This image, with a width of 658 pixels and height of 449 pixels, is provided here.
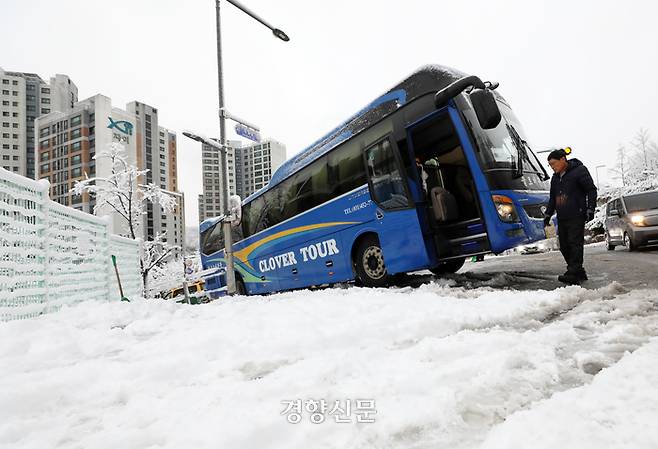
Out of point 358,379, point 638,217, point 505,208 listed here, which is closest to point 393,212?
point 505,208

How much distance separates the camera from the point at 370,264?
7.02 meters

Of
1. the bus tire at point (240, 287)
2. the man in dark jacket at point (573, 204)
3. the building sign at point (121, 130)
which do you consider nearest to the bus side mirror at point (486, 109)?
the man in dark jacket at point (573, 204)

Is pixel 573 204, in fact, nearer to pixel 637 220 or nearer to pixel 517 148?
pixel 517 148

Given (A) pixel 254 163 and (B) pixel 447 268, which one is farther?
(A) pixel 254 163

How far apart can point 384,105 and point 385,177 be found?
1370mm

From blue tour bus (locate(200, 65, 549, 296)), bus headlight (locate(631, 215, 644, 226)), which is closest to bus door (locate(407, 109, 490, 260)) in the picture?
blue tour bus (locate(200, 65, 549, 296))

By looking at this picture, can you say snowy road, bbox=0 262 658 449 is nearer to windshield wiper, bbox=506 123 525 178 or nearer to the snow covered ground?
the snow covered ground

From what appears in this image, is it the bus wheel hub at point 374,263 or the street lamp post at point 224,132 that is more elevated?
the street lamp post at point 224,132

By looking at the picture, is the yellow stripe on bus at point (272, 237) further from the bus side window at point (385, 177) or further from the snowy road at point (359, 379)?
the snowy road at point (359, 379)

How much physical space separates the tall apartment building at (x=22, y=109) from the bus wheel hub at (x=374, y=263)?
100991 mm

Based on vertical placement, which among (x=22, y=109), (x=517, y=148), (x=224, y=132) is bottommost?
(x=517, y=148)

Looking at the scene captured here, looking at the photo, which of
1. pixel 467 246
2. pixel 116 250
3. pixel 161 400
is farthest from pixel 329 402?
pixel 116 250

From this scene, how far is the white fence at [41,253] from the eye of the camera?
4504 millimetres

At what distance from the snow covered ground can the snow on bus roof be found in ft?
12.9
